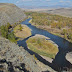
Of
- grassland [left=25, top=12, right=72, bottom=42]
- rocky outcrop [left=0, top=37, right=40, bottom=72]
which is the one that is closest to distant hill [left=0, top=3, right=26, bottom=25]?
grassland [left=25, top=12, right=72, bottom=42]

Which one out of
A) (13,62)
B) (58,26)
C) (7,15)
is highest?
(7,15)

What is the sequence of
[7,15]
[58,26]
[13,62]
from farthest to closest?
1. [7,15]
2. [58,26]
3. [13,62]

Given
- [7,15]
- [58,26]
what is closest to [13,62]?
[58,26]

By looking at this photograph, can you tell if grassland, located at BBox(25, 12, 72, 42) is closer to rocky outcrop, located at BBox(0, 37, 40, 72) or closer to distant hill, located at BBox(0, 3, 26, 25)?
distant hill, located at BBox(0, 3, 26, 25)

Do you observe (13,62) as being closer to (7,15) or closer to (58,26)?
(58,26)

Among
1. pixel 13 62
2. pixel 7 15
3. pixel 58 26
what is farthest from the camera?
pixel 7 15

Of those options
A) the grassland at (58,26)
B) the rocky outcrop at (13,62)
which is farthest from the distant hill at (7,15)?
the rocky outcrop at (13,62)

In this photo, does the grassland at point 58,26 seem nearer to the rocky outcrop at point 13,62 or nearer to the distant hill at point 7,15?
the distant hill at point 7,15

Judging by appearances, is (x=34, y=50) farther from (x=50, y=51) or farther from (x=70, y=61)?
(x=70, y=61)

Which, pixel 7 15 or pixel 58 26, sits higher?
pixel 7 15

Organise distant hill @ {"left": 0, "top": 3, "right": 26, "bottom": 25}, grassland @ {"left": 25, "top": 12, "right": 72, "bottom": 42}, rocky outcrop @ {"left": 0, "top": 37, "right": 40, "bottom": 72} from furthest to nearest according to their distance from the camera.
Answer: distant hill @ {"left": 0, "top": 3, "right": 26, "bottom": 25}
grassland @ {"left": 25, "top": 12, "right": 72, "bottom": 42}
rocky outcrop @ {"left": 0, "top": 37, "right": 40, "bottom": 72}

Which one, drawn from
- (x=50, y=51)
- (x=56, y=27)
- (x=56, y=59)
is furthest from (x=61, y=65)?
(x=56, y=27)

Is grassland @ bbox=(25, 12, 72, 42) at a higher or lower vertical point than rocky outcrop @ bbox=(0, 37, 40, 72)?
lower
